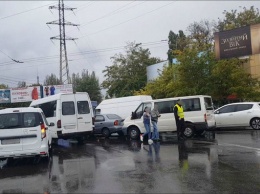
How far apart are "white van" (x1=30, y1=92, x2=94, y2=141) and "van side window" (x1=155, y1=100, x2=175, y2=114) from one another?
3.28m

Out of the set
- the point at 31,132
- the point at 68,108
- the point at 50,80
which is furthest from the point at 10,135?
the point at 50,80

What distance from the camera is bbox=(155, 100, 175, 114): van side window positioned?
17.6 meters

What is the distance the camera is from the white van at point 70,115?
16953 mm

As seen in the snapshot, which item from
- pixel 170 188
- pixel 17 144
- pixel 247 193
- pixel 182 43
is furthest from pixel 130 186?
pixel 182 43

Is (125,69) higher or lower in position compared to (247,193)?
higher

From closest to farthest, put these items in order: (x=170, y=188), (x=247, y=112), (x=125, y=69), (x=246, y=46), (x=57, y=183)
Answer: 1. (x=170, y=188)
2. (x=57, y=183)
3. (x=247, y=112)
4. (x=246, y=46)
5. (x=125, y=69)

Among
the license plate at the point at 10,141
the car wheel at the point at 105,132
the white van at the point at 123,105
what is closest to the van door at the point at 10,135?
the license plate at the point at 10,141

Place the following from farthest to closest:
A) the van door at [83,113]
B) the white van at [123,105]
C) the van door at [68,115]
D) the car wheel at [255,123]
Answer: the white van at [123,105] → the car wheel at [255,123] → the van door at [83,113] → the van door at [68,115]

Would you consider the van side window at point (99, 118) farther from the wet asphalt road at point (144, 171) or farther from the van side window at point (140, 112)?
the wet asphalt road at point (144, 171)

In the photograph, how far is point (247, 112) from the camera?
816 inches

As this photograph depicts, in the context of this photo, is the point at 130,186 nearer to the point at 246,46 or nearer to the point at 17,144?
the point at 17,144

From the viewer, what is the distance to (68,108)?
17.2 meters

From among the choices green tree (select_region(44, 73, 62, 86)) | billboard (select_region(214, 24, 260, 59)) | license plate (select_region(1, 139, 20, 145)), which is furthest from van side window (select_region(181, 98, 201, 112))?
green tree (select_region(44, 73, 62, 86))

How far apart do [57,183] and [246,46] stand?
22665 millimetres
